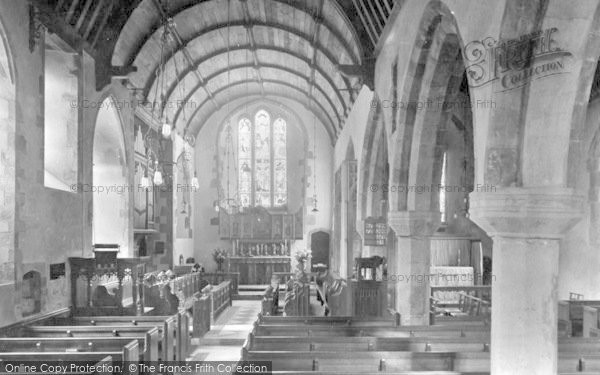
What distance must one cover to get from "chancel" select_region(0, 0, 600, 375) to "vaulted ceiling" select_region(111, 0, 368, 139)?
0.30 feet

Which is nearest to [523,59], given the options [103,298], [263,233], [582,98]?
[582,98]

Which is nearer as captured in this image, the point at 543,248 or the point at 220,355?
the point at 543,248

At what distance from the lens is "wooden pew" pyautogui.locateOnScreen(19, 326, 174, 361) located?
7387 millimetres

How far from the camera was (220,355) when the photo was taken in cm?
978

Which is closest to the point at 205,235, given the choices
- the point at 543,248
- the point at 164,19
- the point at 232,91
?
the point at 232,91

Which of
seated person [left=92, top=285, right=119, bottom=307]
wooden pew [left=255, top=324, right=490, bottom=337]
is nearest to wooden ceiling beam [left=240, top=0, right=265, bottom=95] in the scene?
→ seated person [left=92, top=285, right=119, bottom=307]

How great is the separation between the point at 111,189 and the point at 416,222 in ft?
25.9

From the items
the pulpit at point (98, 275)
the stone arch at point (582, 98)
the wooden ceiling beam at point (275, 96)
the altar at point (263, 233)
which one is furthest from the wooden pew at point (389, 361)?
the wooden ceiling beam at point (275, 96)

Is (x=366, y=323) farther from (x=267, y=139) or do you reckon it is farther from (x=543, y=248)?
(x=267, y=139)

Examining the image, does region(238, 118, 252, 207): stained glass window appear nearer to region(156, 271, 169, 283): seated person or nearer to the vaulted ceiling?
the vaulted ceiling

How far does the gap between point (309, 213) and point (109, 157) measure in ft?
37.0

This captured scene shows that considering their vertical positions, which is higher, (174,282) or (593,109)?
(593,109)

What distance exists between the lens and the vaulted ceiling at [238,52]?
13023 mm

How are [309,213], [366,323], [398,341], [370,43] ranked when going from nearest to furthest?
[398,341] < [366,323] < [370,43] < [309,213]
